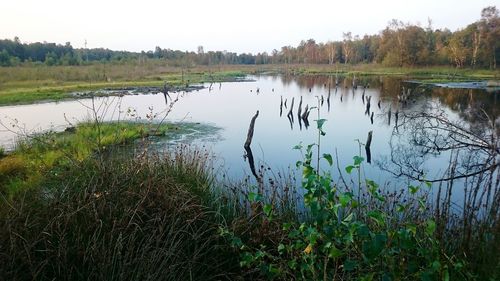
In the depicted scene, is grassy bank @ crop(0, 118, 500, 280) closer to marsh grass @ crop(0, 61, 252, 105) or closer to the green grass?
the green grass

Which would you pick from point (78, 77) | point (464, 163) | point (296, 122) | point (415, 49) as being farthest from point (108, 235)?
point (415, 49)

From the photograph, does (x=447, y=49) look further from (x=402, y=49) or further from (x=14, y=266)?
(x=14, y=266)

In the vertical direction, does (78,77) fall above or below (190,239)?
above

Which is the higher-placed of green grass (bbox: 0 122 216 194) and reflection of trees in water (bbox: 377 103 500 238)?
reflection of trees in water (bbox: 377 103 500 238)

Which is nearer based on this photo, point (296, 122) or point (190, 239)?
point (190, 239)

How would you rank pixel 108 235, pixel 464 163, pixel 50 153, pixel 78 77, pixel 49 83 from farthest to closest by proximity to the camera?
pixel 78 77 < pixel 49 83 < pixel 50 153 < pixel 464 163 < pixel 108 235

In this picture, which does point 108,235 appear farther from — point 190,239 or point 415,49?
point 415,49

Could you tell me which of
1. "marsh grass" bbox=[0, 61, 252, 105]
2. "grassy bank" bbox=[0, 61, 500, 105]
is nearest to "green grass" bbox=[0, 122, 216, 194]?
"grassy bank" bbox=[0, 61, 500, 105]

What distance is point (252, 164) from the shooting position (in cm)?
1496

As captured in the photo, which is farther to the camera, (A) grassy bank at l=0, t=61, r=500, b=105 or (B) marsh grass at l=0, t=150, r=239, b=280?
(A) grassy bank at l=0, t=61, r=500, b=105

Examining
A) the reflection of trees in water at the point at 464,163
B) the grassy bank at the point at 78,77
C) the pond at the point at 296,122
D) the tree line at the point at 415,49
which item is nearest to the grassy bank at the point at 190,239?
the reflection of trees in water at the point at 464,163

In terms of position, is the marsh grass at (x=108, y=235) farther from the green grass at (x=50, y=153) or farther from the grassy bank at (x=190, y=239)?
the green grass at (x=50, y=153)

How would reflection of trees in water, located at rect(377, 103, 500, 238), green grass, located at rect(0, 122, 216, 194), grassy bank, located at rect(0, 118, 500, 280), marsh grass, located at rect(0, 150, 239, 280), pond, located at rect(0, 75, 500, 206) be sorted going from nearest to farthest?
1. grassy bank, located at rect(0, 118, 500, 280)
2. marsh grass, located at rect(0, 150, 239, 280)
3. reflection of trees in water, located at rect(377, 103, 500, 238)
4. green grass, located at rect(0, 122, 216, 194)
5. pond, located at rect(0, 75, 500, 206)

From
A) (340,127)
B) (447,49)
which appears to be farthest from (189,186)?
(447,49)
